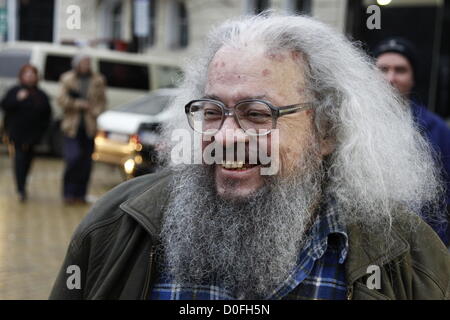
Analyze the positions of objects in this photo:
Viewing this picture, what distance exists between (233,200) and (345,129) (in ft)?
1.50

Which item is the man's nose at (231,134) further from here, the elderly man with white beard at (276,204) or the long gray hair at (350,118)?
the long gray hair at (350,118)

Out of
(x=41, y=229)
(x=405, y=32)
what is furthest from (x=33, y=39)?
(x=41, y=229)

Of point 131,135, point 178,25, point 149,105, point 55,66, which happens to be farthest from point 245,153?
point 178,25

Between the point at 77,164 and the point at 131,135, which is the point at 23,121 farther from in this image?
the point at 131,135

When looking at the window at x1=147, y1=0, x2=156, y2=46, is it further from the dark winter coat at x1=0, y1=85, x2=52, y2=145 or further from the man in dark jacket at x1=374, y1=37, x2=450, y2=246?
the man in dark jacket at x1=374, y1=37, x2=450, y2=246

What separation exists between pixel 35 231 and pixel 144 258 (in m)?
5.79

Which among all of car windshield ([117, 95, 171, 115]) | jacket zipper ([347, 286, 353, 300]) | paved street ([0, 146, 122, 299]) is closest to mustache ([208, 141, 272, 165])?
jacket zipper ([347, 286, 353, 300])

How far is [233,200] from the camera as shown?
2.04 meters

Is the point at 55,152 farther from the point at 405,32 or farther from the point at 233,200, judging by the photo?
the point at 233,200

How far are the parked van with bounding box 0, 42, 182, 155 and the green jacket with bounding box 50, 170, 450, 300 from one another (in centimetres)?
1166

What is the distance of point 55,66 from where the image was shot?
1464 centimetres

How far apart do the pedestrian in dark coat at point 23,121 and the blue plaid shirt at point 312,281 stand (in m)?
7.63

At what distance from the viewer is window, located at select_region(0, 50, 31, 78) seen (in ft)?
46.8

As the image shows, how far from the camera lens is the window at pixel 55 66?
1458 centimetres
